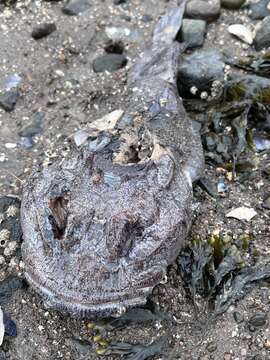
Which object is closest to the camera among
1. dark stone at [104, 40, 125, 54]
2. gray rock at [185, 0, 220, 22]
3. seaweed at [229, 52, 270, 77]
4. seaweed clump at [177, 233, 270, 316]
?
seaweed clump at [177, 233, 270, 316]

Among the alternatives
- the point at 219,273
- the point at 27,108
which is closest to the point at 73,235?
the point at 219,273

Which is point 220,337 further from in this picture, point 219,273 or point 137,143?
point 137,143

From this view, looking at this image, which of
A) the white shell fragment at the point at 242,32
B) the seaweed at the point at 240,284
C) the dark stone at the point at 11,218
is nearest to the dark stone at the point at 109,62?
the white shell fragment at the point at 242,32

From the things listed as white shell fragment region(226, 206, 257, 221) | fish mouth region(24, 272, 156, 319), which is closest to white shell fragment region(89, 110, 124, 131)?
white shell fragment region(226, 206, 257, 221)

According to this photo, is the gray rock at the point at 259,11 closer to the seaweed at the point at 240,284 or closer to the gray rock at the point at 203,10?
the gray rock at the point at 203,10

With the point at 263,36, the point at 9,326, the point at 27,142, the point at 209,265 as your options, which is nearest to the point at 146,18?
the point at 263,36

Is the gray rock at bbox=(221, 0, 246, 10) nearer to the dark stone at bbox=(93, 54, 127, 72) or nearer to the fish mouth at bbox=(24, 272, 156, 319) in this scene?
the dark stone at bbox=(93, 54, 127, 72)
